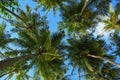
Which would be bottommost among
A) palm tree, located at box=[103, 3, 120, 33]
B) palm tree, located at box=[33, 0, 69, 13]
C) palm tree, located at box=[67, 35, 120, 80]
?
palm tree, located at box=[67, 35, 120, 80]

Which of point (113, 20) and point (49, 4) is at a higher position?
point (49, 4)

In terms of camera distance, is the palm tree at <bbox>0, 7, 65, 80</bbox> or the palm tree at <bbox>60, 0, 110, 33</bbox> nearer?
the palm tree at <bbox>0, 7, 65, 80</bbox>

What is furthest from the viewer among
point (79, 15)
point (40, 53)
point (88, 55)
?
point (79, 15)

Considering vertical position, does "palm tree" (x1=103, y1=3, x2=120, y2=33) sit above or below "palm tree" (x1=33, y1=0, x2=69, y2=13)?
below

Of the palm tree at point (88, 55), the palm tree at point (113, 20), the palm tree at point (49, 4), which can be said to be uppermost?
the palm tree at point (49, 4)

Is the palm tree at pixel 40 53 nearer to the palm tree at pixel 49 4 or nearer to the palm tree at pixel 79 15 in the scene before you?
the palm tree at pixel 79 15

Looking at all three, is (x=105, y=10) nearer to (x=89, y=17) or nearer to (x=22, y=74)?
(x=89, y=17)

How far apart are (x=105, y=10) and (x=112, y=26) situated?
190 cm

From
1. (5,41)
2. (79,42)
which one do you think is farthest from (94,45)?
(5,41)

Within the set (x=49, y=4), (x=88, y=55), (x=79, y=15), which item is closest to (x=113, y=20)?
(x=79, y=15)

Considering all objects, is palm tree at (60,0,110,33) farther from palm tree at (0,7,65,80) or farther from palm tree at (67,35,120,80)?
palm tree at (0,7,65,80)

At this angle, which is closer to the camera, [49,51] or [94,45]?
[49,51]

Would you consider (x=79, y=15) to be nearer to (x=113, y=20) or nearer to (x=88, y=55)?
(x=113, y=20)

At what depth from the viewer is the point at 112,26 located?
18312 millimetres
